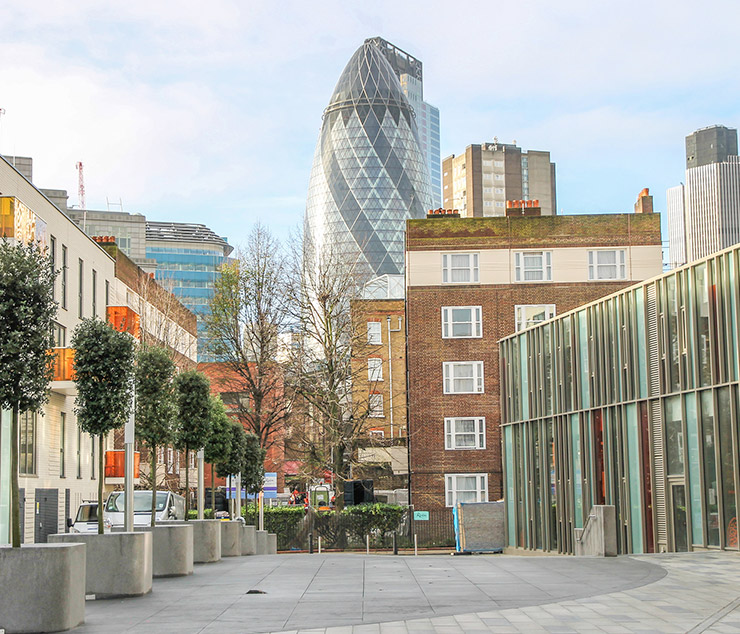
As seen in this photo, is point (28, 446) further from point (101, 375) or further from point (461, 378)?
point (461, 378)

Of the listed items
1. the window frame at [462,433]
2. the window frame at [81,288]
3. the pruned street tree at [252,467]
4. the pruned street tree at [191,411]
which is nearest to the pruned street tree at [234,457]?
the pruned street tree at [252,467]

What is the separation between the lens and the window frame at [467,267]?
52219 mm

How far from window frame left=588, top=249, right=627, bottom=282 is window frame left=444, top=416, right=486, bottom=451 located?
9219 millimetres

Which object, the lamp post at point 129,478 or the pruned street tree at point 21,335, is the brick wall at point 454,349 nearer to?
the lamp post at point 129,478

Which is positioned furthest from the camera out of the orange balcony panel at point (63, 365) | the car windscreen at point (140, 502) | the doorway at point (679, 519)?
the orange balcony panel at point (63, 365)

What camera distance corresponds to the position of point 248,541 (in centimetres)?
2930

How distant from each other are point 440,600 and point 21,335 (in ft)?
21.0

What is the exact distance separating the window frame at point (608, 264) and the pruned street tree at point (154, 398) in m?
35.0

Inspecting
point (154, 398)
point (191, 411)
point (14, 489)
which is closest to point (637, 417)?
point (191, 411)

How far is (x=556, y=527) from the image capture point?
1420 inches

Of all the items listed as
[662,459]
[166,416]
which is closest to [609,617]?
[166,416]

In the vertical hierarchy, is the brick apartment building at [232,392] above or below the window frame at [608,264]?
below

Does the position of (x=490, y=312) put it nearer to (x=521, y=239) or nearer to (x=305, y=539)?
(x=521, y=239)

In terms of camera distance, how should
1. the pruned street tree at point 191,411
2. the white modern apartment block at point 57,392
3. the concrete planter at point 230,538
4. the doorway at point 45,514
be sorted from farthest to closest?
the doorway at point 45,514
the white modern apartment block at point 57,392
the concrete planter at point 230,538
the pruned street tree at point 191,411
